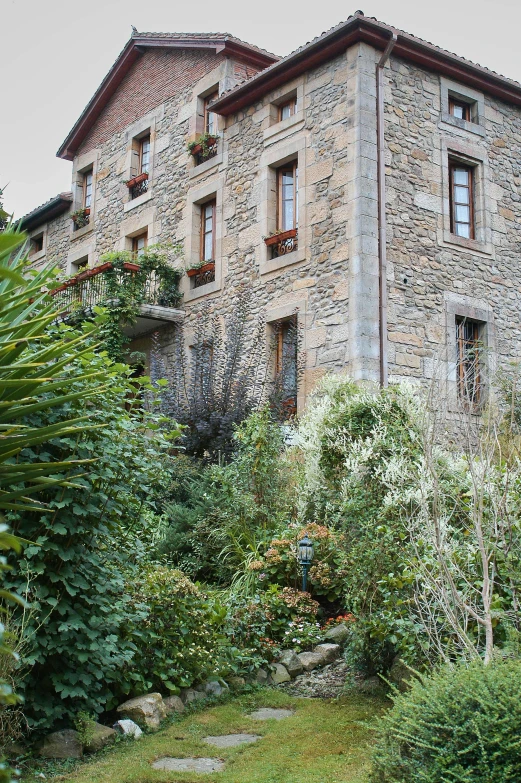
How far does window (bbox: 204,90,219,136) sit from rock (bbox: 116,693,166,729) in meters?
11.6

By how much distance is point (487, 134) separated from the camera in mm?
13422

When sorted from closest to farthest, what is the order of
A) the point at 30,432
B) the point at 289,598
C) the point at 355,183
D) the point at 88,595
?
the point at 30,432 → the point at 88,595 → the point at 289,598 → the point at 355,183

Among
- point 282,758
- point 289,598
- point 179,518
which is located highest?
point 179,518

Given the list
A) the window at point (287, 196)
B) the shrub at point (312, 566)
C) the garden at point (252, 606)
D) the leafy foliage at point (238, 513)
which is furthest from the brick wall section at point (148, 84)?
the shrub at point (312, 566)

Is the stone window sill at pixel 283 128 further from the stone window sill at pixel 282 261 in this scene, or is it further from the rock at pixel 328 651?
the rock at pixel 328 651

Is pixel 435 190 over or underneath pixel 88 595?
over

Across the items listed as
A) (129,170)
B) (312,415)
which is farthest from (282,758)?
(129,170)

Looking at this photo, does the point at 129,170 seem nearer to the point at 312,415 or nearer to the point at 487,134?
the point at 487,134

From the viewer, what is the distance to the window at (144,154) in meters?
17.1

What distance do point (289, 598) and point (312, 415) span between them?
216 centimetres

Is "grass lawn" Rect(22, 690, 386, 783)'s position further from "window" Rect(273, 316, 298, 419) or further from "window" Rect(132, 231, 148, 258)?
"window" Rect(132, 231, 148, 258)

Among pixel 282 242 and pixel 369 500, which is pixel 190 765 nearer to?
pixel 369 500

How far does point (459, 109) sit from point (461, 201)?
5.19ft

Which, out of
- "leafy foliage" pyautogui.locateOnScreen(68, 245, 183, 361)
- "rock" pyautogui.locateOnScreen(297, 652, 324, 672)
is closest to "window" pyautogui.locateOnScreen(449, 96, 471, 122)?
"leafy foliage" pyautogui.locateOnScreen(68, 245, 183, 361)
